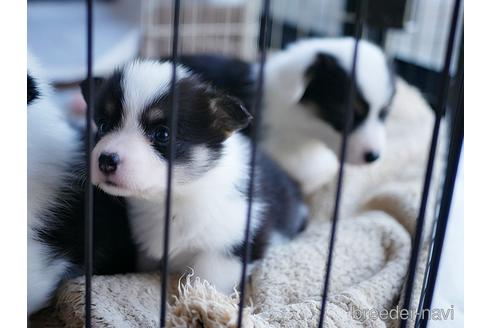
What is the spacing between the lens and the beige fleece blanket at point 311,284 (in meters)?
1.12

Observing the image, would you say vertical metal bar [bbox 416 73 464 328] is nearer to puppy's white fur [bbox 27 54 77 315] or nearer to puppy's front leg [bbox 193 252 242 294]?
puppy's front leg [bbox 193 252 242 294]

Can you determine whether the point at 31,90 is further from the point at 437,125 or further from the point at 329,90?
the point at 329,90

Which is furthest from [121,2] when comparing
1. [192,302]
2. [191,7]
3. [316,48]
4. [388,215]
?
[192,302]

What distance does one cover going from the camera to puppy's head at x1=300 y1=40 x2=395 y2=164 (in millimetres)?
1914

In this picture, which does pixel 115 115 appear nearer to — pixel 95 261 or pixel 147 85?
pixel 147 85

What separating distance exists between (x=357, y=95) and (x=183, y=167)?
32.1 inches

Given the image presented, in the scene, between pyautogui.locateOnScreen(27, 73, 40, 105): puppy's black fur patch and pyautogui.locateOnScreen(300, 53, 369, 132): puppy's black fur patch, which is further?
pyautogui.locateOnScreen(300, 53, 369, 132): puppy's black fur patch

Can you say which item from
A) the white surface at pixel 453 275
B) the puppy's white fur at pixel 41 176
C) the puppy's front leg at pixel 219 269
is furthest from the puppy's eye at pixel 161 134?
the white surface at pixel 453 275

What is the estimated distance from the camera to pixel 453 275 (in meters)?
1.50

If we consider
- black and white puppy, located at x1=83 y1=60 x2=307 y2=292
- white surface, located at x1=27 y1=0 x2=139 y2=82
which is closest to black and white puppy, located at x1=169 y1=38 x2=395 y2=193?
black and white puppy, located at x1=83 y1=60 x2=307 y2=292

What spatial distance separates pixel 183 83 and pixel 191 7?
8.13ft

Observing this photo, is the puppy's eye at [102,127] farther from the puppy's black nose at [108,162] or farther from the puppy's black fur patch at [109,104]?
the puppy's black nose at [108,162]

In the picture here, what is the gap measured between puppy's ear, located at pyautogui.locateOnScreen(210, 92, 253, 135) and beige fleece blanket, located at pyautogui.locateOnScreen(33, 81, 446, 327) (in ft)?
1.12

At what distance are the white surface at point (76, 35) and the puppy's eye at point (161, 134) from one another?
6.50 ft
